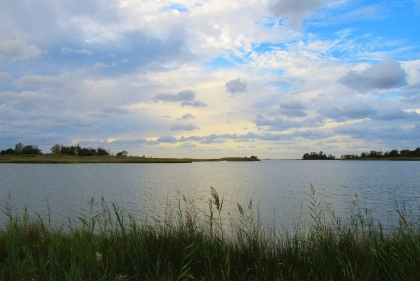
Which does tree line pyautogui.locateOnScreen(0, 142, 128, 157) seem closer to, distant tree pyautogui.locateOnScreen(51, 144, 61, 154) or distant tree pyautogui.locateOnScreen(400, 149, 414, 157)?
distant tree pyautogui.locateOnScreen(51, 144, 61, 154)

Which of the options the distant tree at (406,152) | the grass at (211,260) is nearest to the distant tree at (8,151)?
the grass at (211,260)

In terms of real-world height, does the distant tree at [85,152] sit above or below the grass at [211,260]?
above

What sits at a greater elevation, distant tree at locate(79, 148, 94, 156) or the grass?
distant tree at locate(79, 148, 94, 156)

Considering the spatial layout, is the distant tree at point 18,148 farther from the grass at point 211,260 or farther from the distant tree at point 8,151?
the grass at point 211,260

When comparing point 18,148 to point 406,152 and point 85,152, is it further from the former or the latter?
point 406,152

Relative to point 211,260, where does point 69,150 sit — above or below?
above

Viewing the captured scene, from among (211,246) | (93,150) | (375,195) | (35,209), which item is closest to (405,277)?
(211,246)

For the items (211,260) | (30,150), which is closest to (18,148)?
(30,150)

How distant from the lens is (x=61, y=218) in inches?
626

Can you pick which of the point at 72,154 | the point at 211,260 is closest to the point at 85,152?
the point at 72,154

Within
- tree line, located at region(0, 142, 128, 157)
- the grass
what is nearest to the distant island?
tree line, located at region(0, 142, 128, 157)

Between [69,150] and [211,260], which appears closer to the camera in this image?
[211,260]

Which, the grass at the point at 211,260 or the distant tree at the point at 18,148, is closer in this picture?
the grass at the point at 211,260

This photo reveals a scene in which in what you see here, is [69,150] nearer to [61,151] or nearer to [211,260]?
[61,151]
